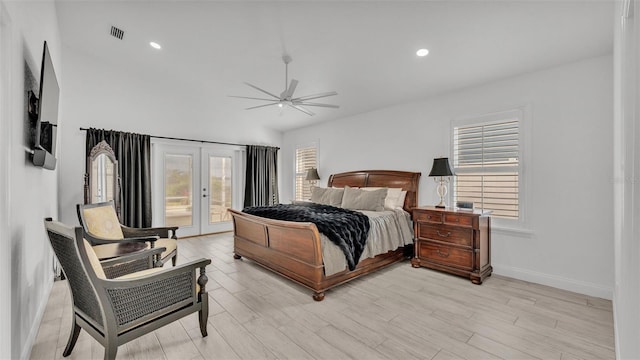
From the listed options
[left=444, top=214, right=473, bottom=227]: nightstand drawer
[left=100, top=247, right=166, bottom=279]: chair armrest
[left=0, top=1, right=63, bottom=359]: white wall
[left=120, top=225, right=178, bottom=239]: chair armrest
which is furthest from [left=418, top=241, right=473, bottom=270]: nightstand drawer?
[left=0, top=1, right=63, bottom=359]: white wall

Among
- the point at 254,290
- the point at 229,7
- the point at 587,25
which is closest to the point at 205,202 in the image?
the point at 254,290

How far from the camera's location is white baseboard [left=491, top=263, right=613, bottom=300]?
2.89m

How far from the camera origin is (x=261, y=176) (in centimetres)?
667

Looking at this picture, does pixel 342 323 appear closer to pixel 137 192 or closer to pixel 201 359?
pixel 201 359

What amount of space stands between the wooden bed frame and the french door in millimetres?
2030

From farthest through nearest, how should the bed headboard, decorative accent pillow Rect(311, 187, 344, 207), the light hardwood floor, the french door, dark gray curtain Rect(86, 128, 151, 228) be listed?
the french door
decorative accent pillow Rect(311, 187, 344, 207)
dark gray curtain Rect(86, 128, 151, 228)
the bed headboard
the light hardwood floor

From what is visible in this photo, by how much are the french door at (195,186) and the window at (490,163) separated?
4756 millimetres

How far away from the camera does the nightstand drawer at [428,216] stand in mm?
3646

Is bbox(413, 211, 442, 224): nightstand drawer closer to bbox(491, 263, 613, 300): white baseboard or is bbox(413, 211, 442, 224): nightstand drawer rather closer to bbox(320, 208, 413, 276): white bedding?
bbox(320, 208, 413, 276): white bedding

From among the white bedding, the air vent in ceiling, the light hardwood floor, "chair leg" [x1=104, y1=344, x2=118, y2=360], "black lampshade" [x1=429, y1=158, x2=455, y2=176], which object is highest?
the air vent in ceiling

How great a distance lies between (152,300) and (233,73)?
3.52m

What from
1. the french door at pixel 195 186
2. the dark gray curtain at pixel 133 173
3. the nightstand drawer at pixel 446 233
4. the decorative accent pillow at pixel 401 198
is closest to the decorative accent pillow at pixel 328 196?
the decorative accent pillow at pixel 401 198

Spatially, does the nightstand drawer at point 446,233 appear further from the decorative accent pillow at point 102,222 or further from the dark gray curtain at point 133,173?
the dark gray curtain at point 133,173

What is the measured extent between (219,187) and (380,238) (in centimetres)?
413
